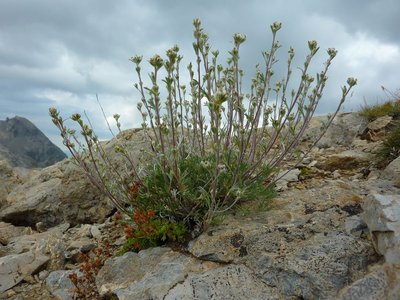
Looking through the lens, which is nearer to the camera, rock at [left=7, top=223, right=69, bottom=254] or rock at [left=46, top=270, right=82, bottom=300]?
rock at [left=46, top=270, right=82, bottom=300]

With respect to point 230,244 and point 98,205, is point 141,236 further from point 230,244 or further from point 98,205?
point 98,205

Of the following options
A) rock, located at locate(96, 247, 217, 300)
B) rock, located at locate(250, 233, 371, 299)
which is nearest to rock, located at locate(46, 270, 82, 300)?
rock, located at locate(96, 247, 217, 300)

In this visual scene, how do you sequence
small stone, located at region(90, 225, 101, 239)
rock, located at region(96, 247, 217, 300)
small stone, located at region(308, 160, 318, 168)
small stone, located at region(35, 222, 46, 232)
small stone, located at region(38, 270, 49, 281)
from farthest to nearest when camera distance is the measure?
small stone, located at region(35, 222, 46, 232) → small stone, located at region(308, 160, 318, 168) → small stone, located at region(90, 225, 101, 239) → small stone, located at region(38, 270, 49, 281) → rock, located at region(96, 247, 217, 300)

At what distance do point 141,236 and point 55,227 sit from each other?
2.70 metres

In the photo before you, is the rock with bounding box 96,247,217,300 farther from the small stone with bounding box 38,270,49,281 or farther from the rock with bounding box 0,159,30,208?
the rock with bounding box 0,159,30,208

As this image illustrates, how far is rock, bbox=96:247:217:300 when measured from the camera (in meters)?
3.29

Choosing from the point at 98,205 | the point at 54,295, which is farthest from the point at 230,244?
the point at 98,205

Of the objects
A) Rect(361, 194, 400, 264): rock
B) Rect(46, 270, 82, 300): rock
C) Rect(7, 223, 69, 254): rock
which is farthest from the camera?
Rect(7, 223, 69, 254): rock

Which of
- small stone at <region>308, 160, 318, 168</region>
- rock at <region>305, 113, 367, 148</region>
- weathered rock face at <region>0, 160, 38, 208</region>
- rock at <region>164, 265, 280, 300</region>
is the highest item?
rock at <region>305, 113, 367, 148</region>

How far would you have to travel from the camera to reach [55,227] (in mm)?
6059

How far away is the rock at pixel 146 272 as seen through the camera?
3293 mm

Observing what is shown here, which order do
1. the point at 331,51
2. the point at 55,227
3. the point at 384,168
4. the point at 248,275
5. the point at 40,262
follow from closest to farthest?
1. the point at 248,275
2. the point at 331,51
3. the point at 40,262
4. the point at 384,168
5. the point at 55,227

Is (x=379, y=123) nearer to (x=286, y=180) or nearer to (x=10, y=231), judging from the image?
(x=286, y=180)

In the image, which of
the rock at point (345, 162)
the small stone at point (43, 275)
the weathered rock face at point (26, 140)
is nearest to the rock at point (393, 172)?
the rock at point (345, 162)
